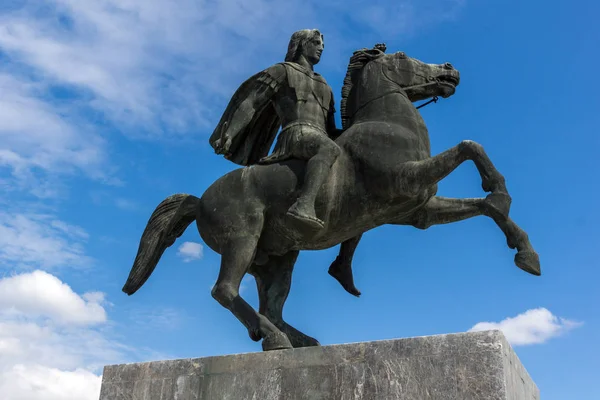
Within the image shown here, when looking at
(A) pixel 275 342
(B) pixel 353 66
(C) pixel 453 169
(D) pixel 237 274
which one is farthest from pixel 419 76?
(A) pixel 275 342

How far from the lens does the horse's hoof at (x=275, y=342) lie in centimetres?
608

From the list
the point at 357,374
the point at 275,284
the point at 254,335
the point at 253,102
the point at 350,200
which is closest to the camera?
the point at 357,374

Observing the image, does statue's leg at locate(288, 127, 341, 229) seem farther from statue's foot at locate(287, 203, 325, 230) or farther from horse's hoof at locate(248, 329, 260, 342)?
horse's hoof at locate(248, 329, 260, 342)

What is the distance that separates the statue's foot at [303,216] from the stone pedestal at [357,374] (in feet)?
3.99

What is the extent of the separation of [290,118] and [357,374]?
9.78ft

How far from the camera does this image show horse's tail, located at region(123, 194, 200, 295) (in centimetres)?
741

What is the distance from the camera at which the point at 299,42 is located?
25.0 ft

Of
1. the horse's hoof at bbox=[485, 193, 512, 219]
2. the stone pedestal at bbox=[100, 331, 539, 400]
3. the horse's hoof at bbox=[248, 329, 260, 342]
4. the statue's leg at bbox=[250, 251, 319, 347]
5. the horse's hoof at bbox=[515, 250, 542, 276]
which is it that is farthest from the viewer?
the statue's leg at bbox=[250, 251, 319, 347]

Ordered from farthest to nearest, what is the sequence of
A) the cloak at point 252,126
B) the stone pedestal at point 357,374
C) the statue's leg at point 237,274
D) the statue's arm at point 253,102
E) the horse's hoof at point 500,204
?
the cloak at point 252,126 → the statue's arm at point 253,102 → the statue's leg at point 237,274 → the horse's hoof at point 500,204 → the stone pedestal at point 357,374

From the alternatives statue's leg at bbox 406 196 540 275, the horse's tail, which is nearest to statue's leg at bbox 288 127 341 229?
statue's leg at bbox 406 196 540 275

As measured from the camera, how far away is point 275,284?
7328 mm

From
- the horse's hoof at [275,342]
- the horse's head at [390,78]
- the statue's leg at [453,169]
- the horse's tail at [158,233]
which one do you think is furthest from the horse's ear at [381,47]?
the horse's hoof at [275,342]

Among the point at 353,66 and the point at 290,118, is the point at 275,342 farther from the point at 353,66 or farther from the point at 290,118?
the point at 353,66

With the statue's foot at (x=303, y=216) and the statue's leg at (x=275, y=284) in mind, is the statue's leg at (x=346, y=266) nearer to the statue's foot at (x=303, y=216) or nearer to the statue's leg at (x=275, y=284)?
the statue's leg at (x=275, y=284)
